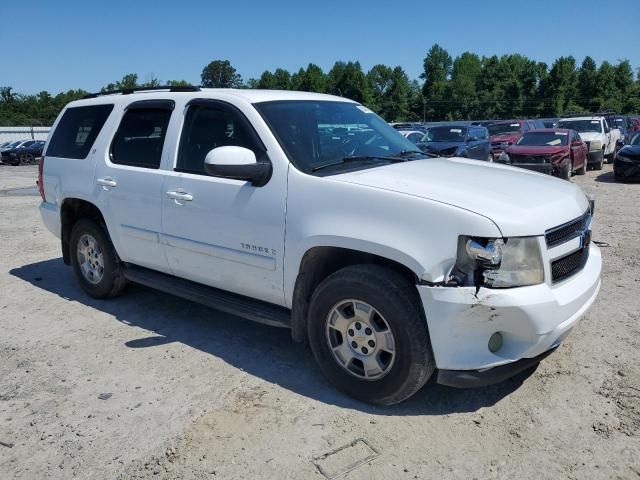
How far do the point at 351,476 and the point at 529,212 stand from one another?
5.61 feet

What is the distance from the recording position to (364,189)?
3246 mm

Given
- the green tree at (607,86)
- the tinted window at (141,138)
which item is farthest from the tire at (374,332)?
the green tree at (607,86)

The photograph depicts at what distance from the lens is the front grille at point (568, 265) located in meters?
3.13

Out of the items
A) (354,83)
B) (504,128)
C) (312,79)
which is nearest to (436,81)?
(354,83)

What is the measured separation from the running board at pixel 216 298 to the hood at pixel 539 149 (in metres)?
13.5

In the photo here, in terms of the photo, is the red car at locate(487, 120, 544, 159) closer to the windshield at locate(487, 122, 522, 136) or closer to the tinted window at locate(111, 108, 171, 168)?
the windshield at locate(487, 122, 522, 136)

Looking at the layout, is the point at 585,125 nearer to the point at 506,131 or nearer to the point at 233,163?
the point at 506,131

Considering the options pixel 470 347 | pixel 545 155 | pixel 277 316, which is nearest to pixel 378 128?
pixel 277 316

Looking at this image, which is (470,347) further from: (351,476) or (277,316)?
(277,316)

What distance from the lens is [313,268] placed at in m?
3.56

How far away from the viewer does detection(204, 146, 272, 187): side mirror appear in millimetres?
3537

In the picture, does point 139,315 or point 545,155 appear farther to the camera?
point 545,155

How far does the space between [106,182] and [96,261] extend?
0.95 meters

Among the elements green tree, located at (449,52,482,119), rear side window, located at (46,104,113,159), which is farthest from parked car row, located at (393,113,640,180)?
green tree, located at (449,52,482,119)
